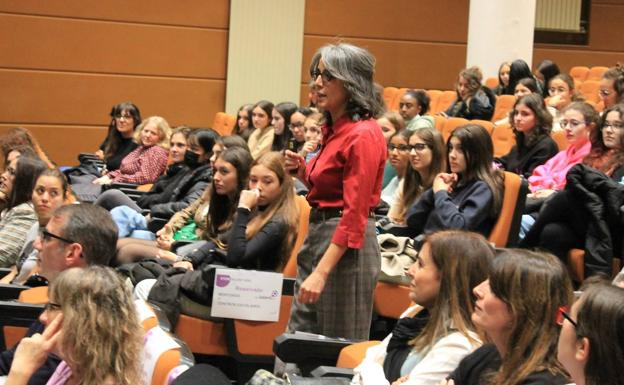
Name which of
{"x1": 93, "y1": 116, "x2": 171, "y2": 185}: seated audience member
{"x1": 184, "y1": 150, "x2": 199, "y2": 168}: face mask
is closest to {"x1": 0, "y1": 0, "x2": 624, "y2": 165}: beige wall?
{"x1": 93, "y1": 116, "x2": 171, "y2": 185}: seated audience member

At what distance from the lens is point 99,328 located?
2115mm

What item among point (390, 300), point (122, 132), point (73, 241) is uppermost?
point (122, 132)

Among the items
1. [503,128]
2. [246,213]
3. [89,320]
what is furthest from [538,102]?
[89,320]

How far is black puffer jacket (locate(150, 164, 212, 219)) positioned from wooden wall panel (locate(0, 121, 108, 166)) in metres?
4.14

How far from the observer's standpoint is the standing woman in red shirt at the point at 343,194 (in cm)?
289

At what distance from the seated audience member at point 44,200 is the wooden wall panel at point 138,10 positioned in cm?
574

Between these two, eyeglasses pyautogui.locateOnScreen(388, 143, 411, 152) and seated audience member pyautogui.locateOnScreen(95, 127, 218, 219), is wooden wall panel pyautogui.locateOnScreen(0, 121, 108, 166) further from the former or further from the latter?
eyeglasses pyautogui.locateOnScreen(388, 143, 411, 152)

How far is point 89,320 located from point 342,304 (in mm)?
1101

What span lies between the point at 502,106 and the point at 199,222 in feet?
13.4

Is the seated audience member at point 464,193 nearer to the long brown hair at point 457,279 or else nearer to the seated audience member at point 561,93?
the long brown hair at point 457,279

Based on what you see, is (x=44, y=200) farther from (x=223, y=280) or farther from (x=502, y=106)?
(x=502, y=106)

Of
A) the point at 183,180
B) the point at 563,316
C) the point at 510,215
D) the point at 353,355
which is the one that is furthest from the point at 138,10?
the point at 563,316

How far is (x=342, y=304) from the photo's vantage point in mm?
3076

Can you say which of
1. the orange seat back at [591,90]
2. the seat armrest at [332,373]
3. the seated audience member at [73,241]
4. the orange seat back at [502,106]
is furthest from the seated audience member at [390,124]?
the orange seat back at [591,90]
